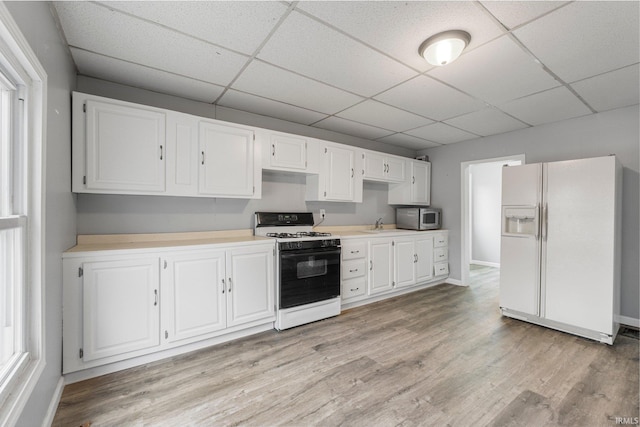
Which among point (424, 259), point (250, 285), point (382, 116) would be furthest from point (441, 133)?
point (250, 285)

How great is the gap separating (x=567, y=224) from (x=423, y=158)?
2563 millimetres

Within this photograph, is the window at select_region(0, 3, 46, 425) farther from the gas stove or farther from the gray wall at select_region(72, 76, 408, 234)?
the gas stove

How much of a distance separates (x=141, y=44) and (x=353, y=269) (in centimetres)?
296

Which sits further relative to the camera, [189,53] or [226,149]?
[226,149]

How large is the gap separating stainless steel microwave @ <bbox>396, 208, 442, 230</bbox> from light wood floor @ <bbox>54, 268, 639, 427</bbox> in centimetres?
186

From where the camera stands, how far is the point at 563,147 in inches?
138

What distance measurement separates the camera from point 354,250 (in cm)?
352

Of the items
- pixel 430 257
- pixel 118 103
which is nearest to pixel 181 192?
pixel 118 103

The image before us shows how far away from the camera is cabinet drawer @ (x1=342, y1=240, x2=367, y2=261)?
344 cm

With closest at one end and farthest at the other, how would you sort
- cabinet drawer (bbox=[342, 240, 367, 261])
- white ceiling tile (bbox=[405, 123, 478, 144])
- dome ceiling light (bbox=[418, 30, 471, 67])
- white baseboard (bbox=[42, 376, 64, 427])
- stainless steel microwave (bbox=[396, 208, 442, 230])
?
white baseboard (bbox=[42, 376, 64, 427]), dome ceiling light (bbox=[418, 30, 471, 67]), cabinet drawer (bbox=[342, 240, 367, 261]), white ceiling tile (bbox=[405, 123, 478, 144]), stainless steel microwave (bbox=[396, 208, 442, 230])

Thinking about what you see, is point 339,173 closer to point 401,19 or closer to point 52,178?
point 401,19

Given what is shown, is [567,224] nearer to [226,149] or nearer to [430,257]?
[430,257]

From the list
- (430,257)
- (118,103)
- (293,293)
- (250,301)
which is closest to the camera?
(118,103)

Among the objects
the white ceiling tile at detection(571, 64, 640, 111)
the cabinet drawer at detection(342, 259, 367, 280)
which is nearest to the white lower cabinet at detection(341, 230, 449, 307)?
the cabinet drawer at detection(342, 259, 367, 280)
